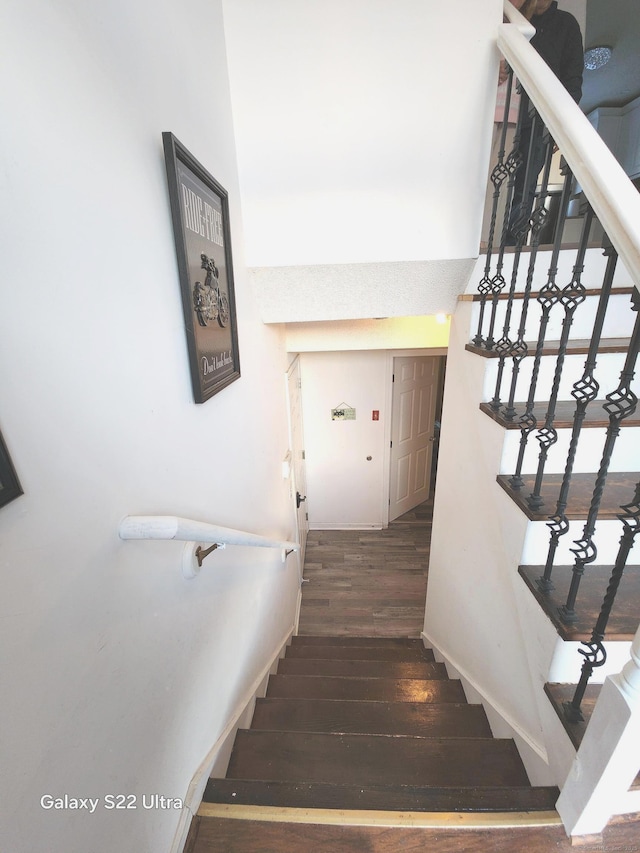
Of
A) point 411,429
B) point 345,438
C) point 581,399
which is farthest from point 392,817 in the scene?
point 411,429

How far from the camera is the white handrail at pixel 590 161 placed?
0.66m

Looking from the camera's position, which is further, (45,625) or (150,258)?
(150,258)

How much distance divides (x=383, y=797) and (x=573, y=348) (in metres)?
1.50

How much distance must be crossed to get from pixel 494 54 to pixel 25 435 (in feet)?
6.59

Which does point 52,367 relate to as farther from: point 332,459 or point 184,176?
point 332,459

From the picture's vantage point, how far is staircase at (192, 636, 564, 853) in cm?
87

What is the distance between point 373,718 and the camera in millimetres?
1516

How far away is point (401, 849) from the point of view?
0.83 metres

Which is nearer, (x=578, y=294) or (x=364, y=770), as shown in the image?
(x=578, y=294)

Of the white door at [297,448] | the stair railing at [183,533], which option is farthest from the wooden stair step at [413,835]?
the white door at [297,448]

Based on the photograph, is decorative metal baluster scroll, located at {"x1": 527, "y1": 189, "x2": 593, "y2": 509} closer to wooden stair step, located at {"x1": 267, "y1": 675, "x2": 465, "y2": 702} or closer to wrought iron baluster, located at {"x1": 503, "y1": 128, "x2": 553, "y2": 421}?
wrought iron baluster, located at {"x1": 503, "y1": 128, "x2": 553, "y2": 421}

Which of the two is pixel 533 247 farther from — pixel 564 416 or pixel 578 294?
pixel 564 416

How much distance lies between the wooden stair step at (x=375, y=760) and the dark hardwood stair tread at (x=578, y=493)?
36.2 inches

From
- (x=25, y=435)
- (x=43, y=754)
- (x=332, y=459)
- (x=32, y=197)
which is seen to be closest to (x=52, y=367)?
(x=25, y=435)
